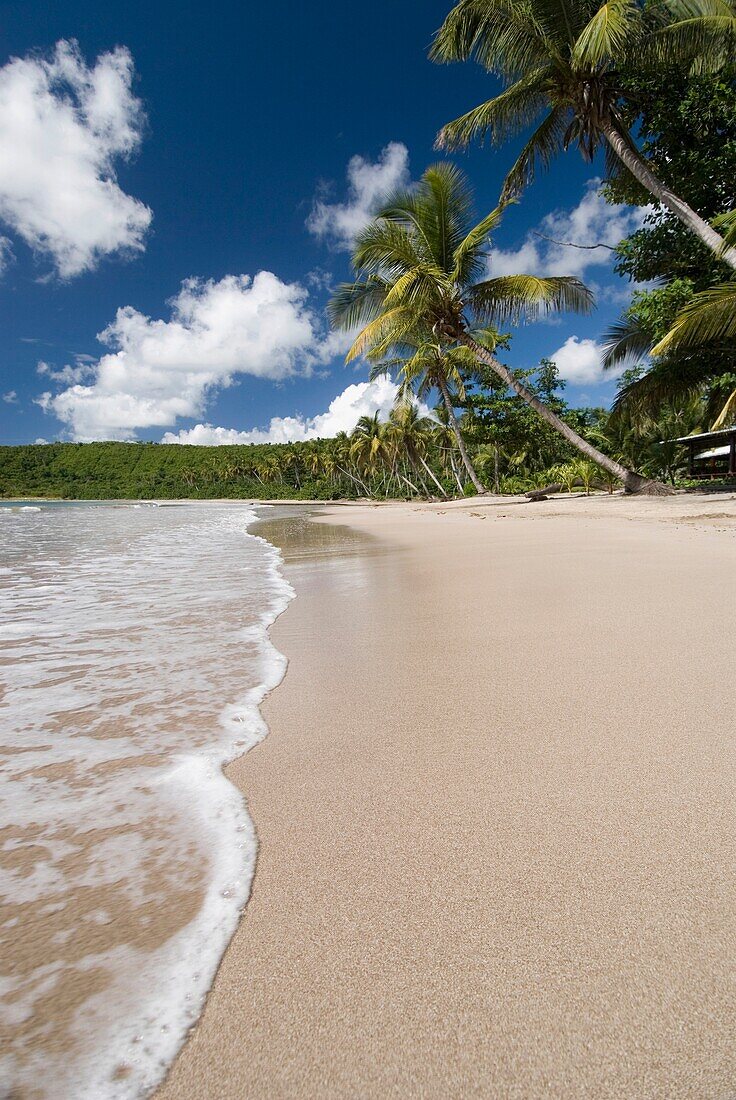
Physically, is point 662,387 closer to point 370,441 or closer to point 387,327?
point 387,327

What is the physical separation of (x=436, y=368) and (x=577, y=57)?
10.9 meters

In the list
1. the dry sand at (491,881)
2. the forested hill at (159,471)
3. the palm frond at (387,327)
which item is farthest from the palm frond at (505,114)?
the forested hill at (159,471)

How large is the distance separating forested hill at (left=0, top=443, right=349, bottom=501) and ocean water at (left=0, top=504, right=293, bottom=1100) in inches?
2356

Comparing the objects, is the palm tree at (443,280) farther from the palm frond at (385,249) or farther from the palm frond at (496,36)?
the palm frond at (496,36)

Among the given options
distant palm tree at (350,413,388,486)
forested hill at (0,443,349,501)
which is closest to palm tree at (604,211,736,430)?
distant palm tree at (350,413,388,486)

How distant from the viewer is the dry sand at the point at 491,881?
687 mm

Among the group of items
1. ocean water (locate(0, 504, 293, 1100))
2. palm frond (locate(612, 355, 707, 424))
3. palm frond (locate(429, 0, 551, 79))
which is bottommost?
ocean water (locate(0, 504, 293, 1100))

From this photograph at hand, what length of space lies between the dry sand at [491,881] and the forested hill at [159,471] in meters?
60.5

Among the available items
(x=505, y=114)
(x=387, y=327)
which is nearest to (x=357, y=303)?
(x=387, y=327)

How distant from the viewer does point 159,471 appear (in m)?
93.9


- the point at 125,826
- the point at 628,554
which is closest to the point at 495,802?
the point at 125,826

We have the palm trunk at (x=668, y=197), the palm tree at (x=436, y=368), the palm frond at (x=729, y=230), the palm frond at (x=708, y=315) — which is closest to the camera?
the palm frond at (x=729, y=230)

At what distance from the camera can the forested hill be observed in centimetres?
7362

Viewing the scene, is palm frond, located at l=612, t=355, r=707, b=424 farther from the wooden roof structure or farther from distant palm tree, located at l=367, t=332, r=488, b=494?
the wooden roof structure
